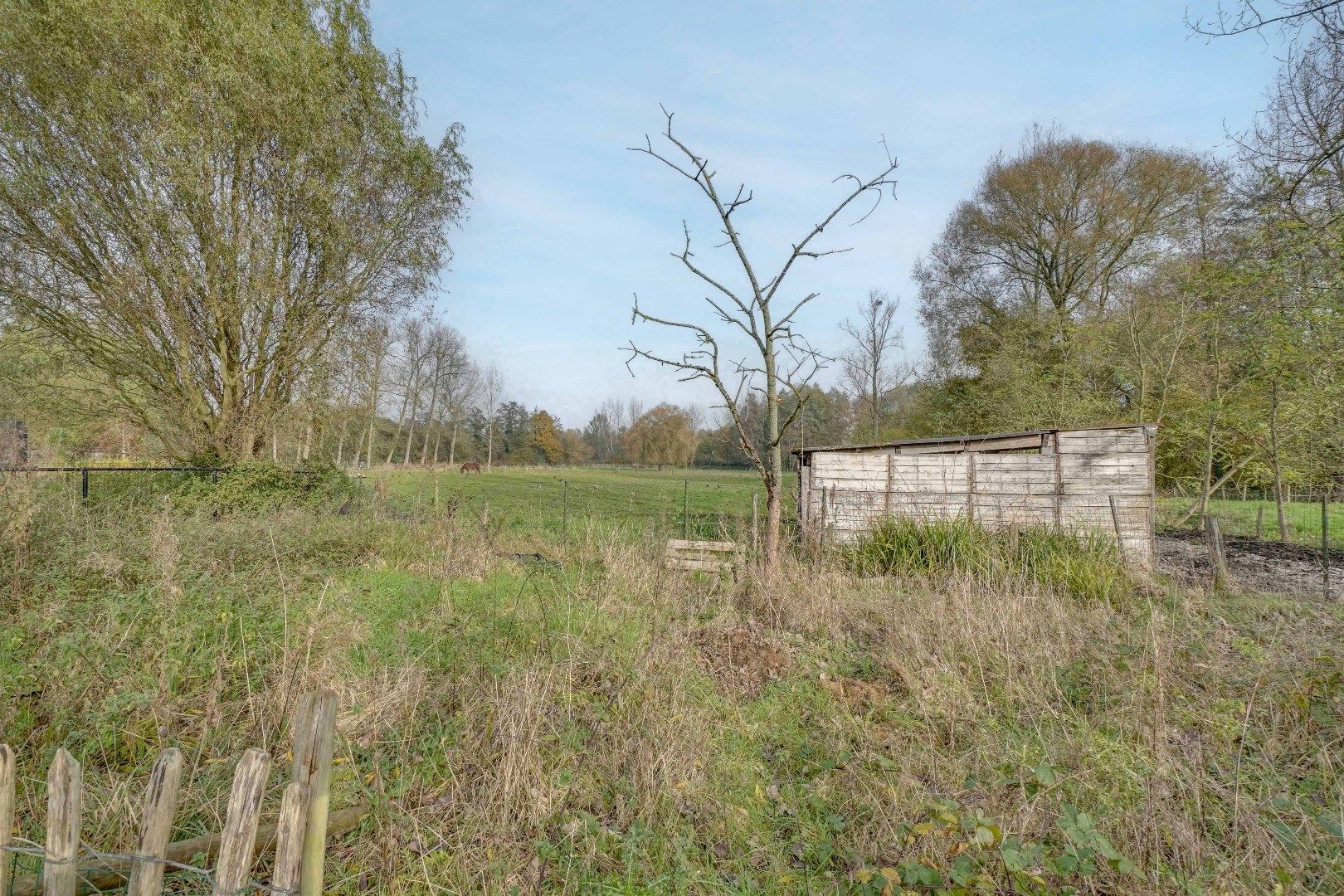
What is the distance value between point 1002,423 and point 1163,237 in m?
7.34

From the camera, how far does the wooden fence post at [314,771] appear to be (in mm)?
1751

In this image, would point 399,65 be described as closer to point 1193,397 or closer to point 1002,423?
point 1002,423

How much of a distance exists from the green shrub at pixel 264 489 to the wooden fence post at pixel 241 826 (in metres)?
10.7

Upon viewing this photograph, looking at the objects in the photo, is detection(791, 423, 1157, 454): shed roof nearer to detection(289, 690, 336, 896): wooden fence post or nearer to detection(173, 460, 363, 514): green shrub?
detection(173, 460, 363, 514): green shrub

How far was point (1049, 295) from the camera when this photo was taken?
2106 cm

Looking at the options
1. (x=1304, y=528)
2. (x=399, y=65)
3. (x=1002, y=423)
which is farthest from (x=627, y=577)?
(x=1304, y=528)

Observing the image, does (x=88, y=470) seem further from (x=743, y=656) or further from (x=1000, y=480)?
(x=1000, y=480)

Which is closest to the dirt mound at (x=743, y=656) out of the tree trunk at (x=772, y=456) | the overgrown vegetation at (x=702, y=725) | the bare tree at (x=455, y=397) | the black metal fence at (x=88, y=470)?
the overgrown vegetation at (x=702, y=725)

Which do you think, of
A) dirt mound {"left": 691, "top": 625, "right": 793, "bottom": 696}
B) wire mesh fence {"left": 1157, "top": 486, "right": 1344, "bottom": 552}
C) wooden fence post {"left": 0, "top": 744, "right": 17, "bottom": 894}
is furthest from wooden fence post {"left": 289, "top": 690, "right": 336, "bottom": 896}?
wire mesh fence {"left": 1157, "top": 486, "right": 1344, "bottom": 552}

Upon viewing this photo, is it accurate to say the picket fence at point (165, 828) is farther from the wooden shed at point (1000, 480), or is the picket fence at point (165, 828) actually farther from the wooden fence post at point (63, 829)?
the wooden shed at point (1000, 480)

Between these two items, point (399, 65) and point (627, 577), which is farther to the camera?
point (399, 65)

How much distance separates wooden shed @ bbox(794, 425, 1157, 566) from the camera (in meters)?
10.8

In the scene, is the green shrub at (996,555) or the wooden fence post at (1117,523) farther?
the wooden fence post at (1117,523)

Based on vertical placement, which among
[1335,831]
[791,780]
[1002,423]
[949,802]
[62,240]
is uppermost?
[62,240]
